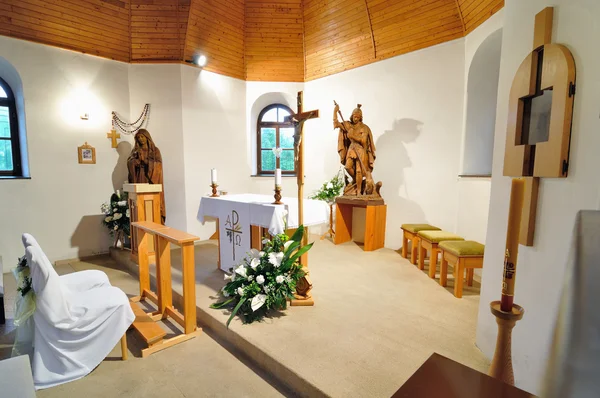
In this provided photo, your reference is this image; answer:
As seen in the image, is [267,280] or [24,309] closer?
[24,309]

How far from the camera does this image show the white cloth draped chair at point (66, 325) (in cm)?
201

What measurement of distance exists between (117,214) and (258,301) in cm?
338

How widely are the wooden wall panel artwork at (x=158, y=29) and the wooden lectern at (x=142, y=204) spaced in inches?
93.4

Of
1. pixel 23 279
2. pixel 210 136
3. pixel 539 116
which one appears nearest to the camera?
pixel 539 116

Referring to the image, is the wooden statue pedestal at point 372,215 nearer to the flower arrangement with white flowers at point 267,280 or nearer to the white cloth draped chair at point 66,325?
the flower arrangement with white flowers at point 267,280

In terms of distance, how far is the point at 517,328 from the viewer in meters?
1.71

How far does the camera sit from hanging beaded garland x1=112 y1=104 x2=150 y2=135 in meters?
5.16

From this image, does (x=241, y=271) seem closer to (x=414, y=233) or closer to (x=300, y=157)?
(x=300, y=157)

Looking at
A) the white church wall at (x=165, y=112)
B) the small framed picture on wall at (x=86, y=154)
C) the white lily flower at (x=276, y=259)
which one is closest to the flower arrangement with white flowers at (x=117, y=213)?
the small framed picture on wall at (x=86, y=154)

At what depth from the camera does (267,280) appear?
2.77m

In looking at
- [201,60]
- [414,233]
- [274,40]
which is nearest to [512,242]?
[414,233]

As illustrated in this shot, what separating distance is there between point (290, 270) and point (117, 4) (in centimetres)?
504

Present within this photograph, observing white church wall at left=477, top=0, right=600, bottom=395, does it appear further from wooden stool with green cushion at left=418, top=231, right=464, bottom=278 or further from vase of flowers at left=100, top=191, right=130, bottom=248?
vase of flowers at left=100, top=191, right=130, bottom=248

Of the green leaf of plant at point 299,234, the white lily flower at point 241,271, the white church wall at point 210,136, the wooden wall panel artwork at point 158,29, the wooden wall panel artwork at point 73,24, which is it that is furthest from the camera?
the white church wall at point 210,136
